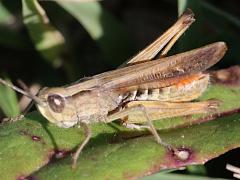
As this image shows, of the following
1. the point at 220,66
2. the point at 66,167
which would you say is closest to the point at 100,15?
the point at 220,66

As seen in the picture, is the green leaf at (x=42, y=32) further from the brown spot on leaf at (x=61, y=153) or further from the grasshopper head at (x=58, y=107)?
the brown spot on leaf at (x=61, y=153)

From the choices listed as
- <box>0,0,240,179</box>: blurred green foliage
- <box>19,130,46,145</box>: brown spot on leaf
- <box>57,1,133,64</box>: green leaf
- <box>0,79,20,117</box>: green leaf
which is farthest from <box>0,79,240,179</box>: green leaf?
<box>57,1,133,64</box>: green leaf

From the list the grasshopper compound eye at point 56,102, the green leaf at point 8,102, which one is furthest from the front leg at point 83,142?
the green leaf at point 8,102

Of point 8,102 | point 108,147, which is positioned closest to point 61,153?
point 108,147

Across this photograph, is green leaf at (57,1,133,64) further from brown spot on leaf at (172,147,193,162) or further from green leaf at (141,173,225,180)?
brown spot on leaf at (172,147,193,162)

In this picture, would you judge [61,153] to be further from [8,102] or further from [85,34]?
[85,34]

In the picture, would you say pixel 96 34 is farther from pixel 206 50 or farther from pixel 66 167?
pixel 66 167

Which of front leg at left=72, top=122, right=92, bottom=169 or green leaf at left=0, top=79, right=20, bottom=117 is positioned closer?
front leg at left=72, top=122, right=92, bottom=169
